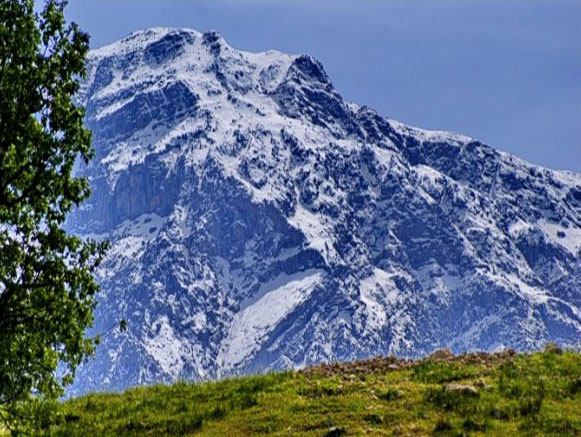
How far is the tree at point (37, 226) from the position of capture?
74.6ft

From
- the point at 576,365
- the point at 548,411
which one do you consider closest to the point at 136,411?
the point at 548,411

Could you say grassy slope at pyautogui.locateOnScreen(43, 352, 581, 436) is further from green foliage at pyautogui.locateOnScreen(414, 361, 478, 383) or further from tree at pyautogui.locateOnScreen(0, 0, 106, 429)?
tree at pyautogui.locateOnScreen(0, 0, 106, 429)

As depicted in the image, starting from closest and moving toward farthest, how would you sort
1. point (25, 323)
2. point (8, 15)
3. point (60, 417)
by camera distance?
point (25, 323) < point (8, 15) < point (60, 417)

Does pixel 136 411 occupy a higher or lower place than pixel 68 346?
lower

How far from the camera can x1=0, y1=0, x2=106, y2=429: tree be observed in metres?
22.7

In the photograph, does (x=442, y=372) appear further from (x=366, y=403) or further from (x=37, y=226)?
(x=37, y=226)

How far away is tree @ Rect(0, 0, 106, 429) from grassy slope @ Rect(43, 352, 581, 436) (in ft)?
11.2

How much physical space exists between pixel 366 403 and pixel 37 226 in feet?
39.8

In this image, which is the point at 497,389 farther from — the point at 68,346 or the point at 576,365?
the point at 68,346

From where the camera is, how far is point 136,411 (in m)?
26.8

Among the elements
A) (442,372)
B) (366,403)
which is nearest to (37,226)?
(366,403)

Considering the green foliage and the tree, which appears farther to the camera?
the green foliage

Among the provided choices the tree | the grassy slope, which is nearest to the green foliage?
A: the grassy slope

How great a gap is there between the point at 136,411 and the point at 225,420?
360 centimetres
